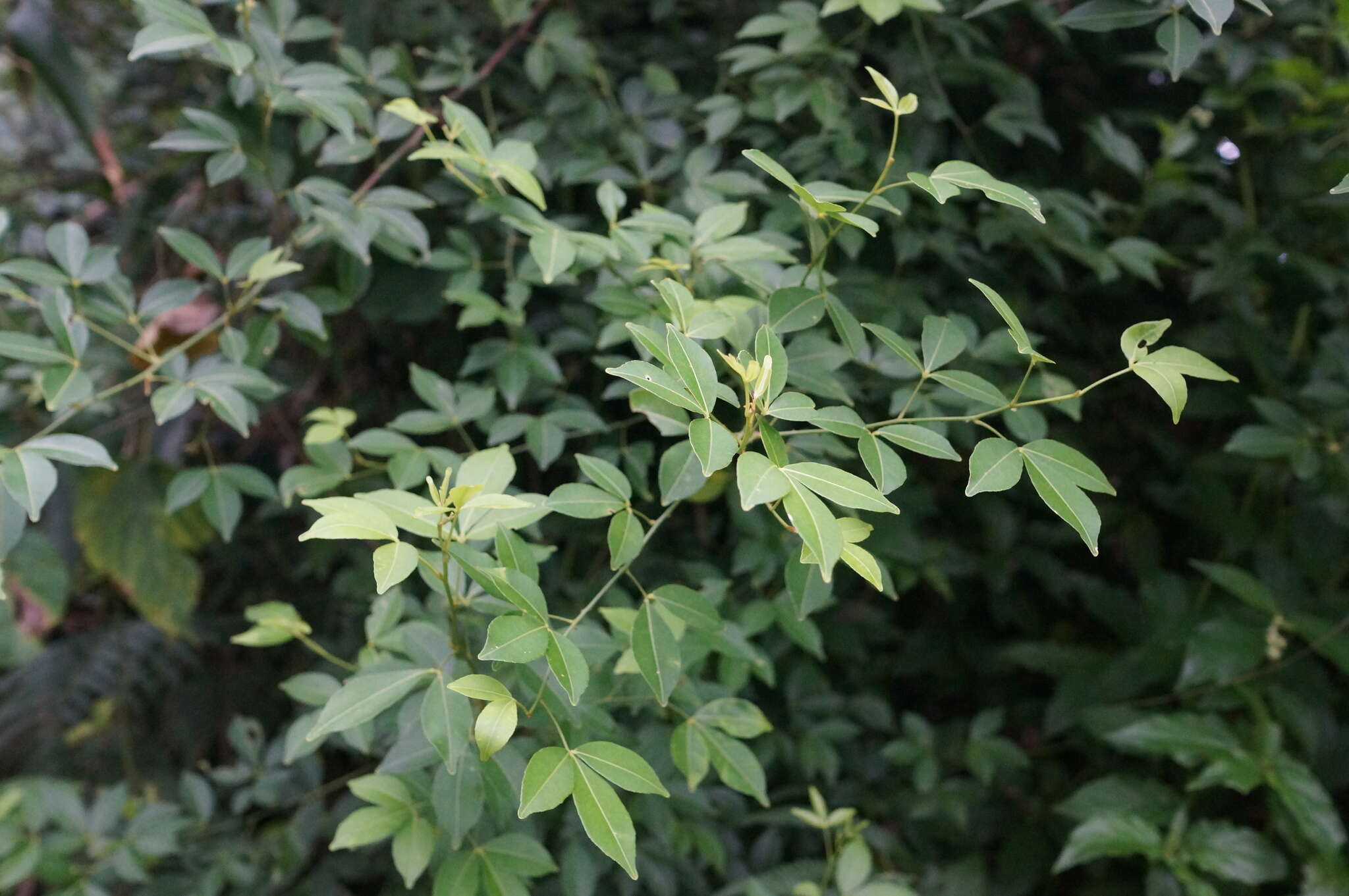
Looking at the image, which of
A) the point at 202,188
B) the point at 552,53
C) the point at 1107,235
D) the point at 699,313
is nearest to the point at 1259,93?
the point at 1107,235

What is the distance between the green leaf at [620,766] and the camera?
588 millimetres

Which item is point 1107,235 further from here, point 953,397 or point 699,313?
point 699,313

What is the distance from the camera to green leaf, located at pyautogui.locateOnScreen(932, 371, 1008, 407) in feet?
2.27

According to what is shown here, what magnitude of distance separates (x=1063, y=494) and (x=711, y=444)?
25cm

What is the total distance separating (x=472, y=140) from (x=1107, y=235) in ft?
3.32

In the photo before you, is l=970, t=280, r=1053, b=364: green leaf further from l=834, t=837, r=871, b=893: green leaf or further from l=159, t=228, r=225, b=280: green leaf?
l=159, t=228, r=225, b=280: green leaf

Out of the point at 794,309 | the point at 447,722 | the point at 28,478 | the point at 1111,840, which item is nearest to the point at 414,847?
the point at 447,722

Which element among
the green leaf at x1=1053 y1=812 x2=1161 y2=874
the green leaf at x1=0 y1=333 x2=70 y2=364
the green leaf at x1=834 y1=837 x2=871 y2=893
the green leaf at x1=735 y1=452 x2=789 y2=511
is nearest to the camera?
the green leaf at x1=735 y1=452 x2=789 y2=511

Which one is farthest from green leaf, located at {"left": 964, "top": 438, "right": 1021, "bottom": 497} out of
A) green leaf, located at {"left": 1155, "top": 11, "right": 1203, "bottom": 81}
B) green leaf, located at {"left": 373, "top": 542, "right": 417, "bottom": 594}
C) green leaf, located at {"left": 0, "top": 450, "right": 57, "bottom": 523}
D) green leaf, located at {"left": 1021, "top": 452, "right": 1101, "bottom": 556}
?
green leaf, located at {"left": 0, "top": 450, "right": 57, "bottom": 523}

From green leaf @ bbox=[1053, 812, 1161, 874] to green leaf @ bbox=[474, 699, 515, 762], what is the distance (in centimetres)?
87

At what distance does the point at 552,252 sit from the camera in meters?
0.81

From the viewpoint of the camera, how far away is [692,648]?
2.86 ft

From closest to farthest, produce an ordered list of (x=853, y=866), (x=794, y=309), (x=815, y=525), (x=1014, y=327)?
(x=815, y=525), (x=1014, y=327), (x=794, y=309), (x=853, y=866)

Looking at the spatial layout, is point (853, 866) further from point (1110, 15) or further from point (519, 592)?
point (1110, 15)
